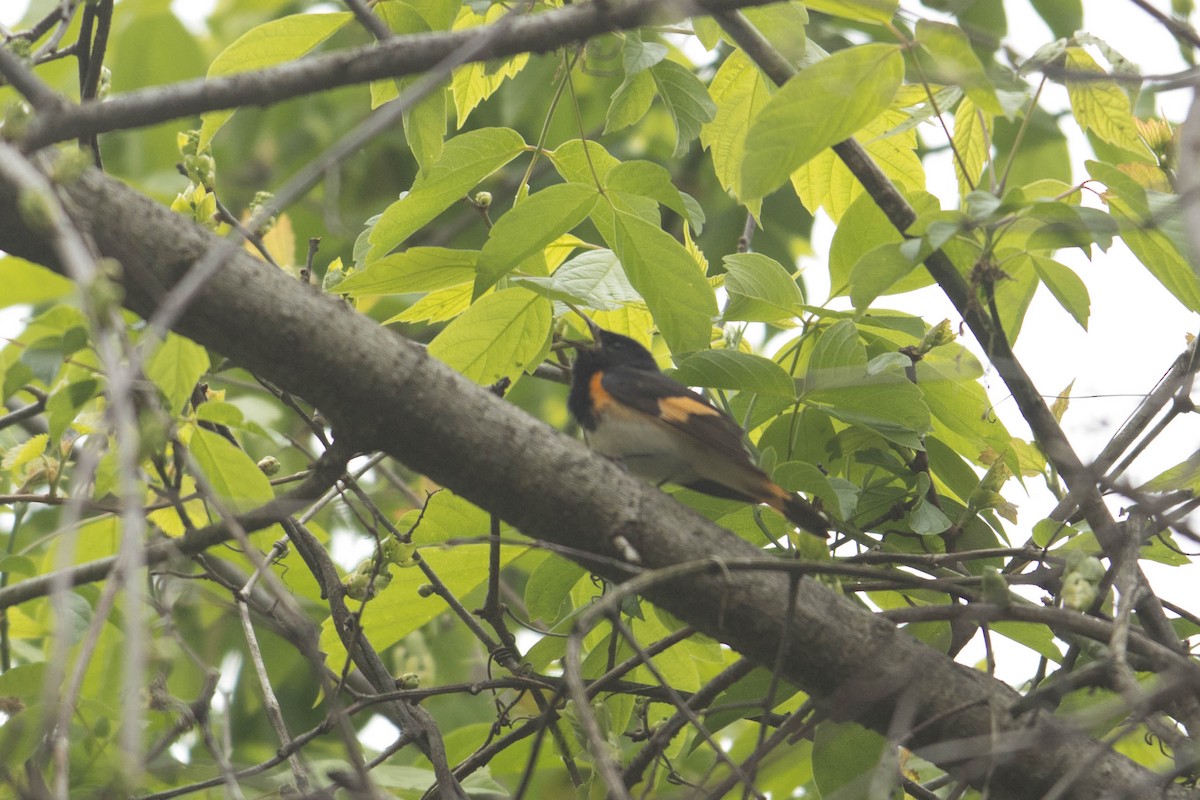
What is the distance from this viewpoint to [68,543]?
3.53ft

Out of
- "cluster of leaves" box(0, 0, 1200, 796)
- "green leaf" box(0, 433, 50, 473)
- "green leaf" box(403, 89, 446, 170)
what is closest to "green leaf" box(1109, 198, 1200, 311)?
"cluster of leaves" box(0, 0, 1200, 796)

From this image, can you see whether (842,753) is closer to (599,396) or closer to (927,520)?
(927,520)

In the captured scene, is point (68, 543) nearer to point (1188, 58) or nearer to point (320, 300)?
point (320, 300)

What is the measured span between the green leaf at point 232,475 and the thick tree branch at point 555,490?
0.92 feet

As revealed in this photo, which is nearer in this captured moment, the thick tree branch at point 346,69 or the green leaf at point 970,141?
the thick tree branch at point 346,69

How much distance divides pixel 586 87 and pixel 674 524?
16.1 ft

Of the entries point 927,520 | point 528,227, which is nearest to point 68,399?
point 528,227

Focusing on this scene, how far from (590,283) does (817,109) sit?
0.73 meters

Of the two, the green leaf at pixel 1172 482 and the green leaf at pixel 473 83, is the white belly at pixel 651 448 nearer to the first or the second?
the green leaf at pixel 473 83

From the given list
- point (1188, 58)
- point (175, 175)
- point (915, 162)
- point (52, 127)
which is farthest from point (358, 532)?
point (1188, 58)

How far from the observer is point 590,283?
8.54ft

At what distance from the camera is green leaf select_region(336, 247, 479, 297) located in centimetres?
255

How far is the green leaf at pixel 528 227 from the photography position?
2.44 metres

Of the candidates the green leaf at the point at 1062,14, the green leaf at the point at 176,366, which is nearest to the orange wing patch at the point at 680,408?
the green leaf at the point at 176,366
